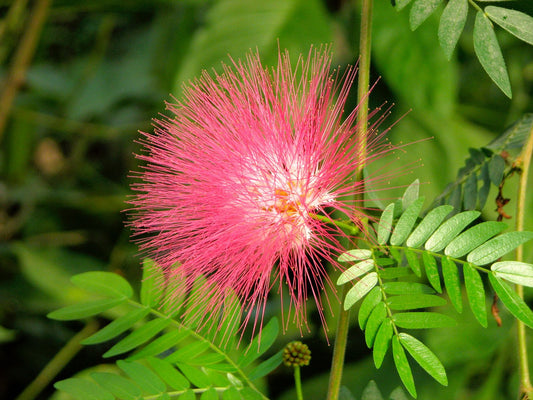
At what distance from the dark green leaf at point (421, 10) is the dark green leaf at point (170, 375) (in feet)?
1.62

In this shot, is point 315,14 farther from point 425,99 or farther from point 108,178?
point 108,178

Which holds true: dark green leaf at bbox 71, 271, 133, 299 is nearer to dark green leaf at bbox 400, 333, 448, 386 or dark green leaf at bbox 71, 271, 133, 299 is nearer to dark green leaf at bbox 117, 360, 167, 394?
dark green leaf at bbox 117, 360, 167, 394

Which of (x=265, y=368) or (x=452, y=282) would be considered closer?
(x=452, y=282)

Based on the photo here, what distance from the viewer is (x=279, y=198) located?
0.71 metres

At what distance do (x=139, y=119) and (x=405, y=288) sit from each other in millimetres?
1956

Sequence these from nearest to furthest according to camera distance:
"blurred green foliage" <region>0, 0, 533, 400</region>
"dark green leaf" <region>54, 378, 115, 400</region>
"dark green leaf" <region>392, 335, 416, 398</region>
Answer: "dark green leaf" <region>392, 335, 416, 398</region>, "dark green leaf" <region>54, 378, 115, 400</region>, "blurred green foliage" <region>0, 0, 533, 400</region>

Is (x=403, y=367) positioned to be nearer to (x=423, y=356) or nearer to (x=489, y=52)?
(x=423, y=356)

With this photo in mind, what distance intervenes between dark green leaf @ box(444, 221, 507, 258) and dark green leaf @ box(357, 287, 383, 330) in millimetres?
87

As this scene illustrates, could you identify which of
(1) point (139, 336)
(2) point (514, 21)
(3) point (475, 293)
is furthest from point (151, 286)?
(2) point (514, 21)

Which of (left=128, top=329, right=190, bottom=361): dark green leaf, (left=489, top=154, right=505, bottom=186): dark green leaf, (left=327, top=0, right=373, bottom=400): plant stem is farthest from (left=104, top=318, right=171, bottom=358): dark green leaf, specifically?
(left=489, top=154, right=505, bottom=186): dark green leaf

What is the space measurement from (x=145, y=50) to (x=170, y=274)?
1868 mm

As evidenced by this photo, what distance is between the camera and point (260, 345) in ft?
2.50

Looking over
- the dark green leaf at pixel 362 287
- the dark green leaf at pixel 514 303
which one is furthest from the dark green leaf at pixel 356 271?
the dark green leaf at pixel 514 303

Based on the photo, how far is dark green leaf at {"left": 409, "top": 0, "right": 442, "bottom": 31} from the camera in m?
0.66
